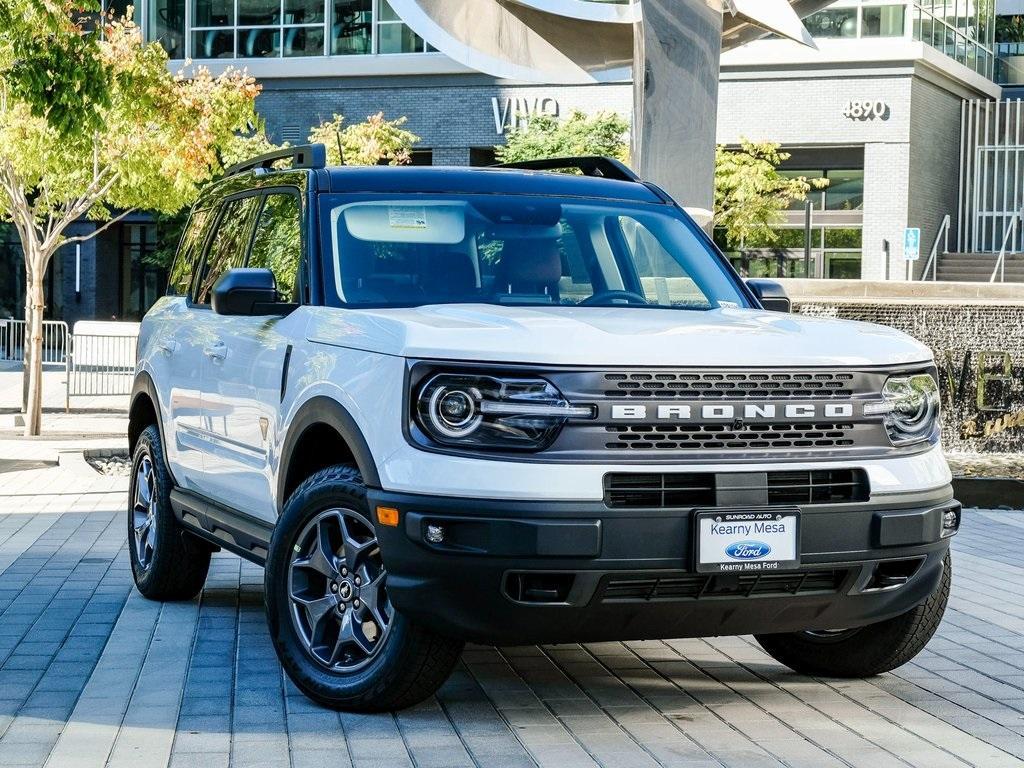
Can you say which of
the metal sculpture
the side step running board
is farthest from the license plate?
the metal sculpture

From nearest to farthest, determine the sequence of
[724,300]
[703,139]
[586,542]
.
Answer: [586,542], [724,300], [703,139]

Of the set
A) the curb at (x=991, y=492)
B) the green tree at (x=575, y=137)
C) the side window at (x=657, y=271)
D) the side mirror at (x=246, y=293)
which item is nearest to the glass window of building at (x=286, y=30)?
the green tree at (x=575, y=137)

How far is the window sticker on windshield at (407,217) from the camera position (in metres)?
6.08

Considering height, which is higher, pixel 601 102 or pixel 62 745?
pixel 601 102

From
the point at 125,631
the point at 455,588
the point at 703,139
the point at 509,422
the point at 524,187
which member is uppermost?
the point at 703,139

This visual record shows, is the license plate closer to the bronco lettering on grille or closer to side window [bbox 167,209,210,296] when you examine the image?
the bronco lettering on grille

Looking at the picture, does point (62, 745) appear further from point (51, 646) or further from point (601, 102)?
point (601, 102)

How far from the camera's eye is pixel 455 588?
4762 millimetres

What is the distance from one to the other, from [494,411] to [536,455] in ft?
0.60

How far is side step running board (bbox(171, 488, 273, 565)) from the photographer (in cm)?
613

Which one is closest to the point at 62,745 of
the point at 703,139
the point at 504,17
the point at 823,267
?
the point at 703,139

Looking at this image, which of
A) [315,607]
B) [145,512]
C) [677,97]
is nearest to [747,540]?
[315,607]

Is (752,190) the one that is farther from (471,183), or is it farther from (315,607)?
(315,607)

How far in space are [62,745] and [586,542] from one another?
1755mm
